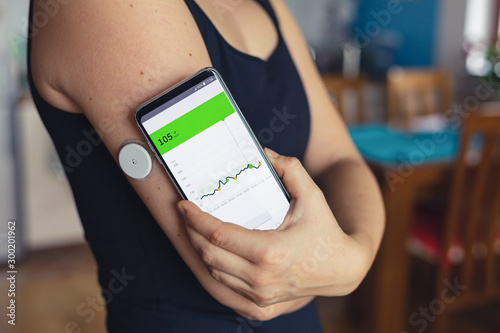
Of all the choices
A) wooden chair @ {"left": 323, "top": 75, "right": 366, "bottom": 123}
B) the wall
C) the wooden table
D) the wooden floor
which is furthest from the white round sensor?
the wall

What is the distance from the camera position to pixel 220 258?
0.36m

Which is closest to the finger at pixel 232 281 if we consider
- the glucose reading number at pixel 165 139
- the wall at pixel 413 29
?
the glucose reading number at pixel 165 139

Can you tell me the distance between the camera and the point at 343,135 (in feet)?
2.08

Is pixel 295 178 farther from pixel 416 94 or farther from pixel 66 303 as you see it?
pixel 416 94

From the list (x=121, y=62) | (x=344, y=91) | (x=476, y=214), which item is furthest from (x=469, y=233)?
(x=121, y=62)

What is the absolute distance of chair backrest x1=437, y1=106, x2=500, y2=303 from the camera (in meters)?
1.56

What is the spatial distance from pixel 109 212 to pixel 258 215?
0.49ft

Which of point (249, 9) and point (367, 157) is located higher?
point (249, 9)

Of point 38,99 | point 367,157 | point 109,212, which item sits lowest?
point 367,157

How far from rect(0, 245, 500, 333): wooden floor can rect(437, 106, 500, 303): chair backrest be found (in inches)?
10.4

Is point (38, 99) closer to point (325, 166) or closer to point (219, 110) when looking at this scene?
point (219, 110)

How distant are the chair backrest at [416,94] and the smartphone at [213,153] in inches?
80.2

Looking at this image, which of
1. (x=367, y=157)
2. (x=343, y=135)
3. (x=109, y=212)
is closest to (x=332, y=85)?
(x=367, y=157)

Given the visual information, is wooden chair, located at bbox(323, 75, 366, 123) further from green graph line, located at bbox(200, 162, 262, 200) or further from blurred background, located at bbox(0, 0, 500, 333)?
green graph line, located at bbox(200, 162, 262, 200)
